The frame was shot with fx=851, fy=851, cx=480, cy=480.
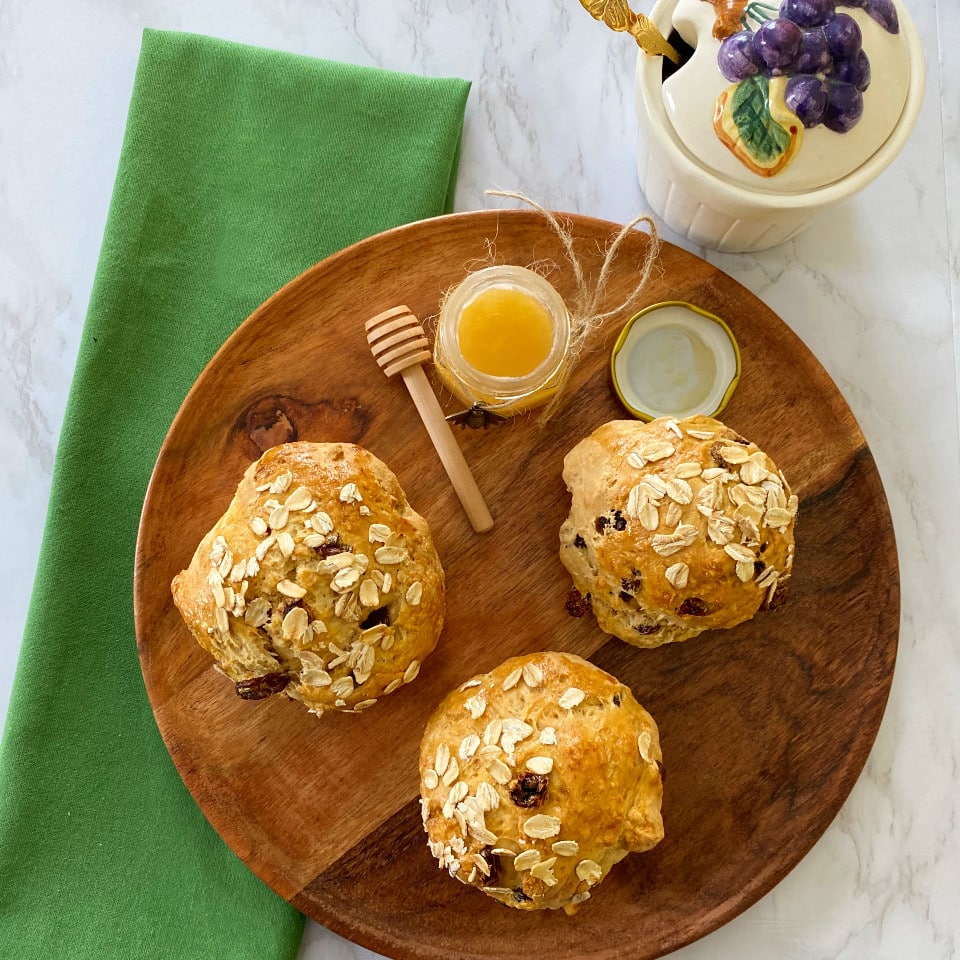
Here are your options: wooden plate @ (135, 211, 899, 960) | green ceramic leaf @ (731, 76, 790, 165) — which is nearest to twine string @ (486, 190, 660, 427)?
wooden plate @ (135, 211, 899, 960)

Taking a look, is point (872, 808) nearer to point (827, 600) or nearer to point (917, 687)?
point (917, 687)

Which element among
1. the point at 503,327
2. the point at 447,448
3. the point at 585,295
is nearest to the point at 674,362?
the point at 585,295

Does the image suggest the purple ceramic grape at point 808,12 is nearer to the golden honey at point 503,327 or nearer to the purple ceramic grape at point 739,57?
the purple ceramic grape at point 739,57

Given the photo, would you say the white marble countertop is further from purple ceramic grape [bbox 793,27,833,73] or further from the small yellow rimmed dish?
purple ceramic grape [bbox 793,27,833,73]

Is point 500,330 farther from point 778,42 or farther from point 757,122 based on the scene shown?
point 778,42

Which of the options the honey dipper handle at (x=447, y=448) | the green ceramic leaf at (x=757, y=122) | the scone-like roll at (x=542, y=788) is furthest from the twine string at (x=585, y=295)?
the scone-like roll at (x=542, y=788)

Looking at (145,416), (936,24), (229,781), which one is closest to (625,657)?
(229,781)
